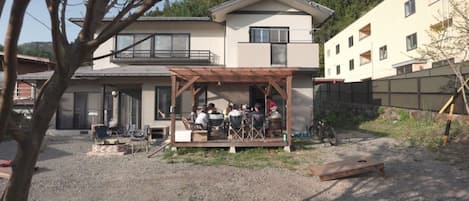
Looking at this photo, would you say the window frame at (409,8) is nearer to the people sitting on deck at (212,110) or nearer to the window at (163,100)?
the people sitting on deck at (212,110)

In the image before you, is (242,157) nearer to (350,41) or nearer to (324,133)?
(324,133)

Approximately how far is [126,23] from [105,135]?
11.0m

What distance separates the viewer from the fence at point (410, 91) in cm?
1152

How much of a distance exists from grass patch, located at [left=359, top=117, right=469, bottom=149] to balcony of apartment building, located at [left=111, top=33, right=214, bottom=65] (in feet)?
26.8

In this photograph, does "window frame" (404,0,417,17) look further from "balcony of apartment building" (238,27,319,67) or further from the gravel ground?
the gravel ground

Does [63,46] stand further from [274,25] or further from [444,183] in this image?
[274,25]

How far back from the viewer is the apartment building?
12.9 m

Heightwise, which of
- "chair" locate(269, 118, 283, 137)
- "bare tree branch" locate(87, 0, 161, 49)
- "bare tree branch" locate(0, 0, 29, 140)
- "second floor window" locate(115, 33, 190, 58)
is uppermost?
"second floor window" locate(115, 33, 190, 58)

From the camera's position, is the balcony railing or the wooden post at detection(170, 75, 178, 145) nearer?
the wooden post at detection(170, 75, 178, 145)

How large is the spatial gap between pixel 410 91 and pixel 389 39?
1123 centimetres

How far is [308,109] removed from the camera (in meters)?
13.4

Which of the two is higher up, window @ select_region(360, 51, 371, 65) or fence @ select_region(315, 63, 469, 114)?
window @ select_region(360, 51, 371, 65)

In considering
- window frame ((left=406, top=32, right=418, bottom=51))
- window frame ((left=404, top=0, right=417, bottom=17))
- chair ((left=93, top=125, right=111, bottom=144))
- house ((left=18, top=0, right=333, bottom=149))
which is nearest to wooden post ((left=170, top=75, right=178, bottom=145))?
house ((left=18, top=0, right=333, bottom=149))

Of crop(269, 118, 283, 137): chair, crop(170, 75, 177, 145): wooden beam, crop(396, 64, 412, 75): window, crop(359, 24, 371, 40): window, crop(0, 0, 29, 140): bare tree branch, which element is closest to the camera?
crop(0, 0, 29, 140): bare tree branch
